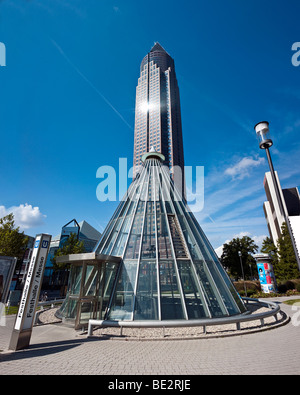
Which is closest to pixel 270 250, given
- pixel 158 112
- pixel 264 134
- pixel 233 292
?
pixel 233 292

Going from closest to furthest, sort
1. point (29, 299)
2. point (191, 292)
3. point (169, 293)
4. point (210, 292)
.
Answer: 1. point (29, 299)
2. point (169, 293)
3. point (191, 292)
4. point (210, 292)

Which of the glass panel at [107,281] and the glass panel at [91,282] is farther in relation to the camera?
the glass panel at [91,282]

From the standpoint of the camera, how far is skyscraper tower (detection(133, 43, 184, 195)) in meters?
109

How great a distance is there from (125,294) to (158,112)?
11848 cm

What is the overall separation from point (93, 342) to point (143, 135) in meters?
116

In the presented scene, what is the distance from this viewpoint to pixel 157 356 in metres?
6.32

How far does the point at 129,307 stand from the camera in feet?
33.2

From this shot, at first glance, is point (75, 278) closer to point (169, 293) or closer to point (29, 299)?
point (29, 299)

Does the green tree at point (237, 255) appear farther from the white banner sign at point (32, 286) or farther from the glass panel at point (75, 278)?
the white banner sign at point (32, 286)

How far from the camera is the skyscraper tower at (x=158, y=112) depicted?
10919 centimetres

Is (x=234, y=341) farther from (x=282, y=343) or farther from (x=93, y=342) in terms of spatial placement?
(x=93, y=342)

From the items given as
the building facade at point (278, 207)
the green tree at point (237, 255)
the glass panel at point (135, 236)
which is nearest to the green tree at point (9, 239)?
the glass panel at point (135, 236)

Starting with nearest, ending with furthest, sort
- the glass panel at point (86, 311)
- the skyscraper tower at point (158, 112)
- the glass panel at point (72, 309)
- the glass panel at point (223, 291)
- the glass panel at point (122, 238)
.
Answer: the glass panel at point (86, 311) < the glass panel at point (223, 291) < the glass panel at point (72, 309) < the glass panel at point (122, 238) < the skyscraper tower at point (158, 112)
